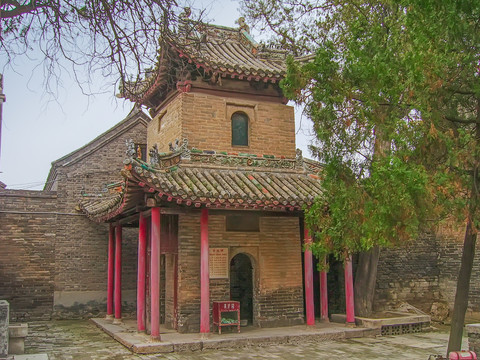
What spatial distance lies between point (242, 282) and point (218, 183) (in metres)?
4.51

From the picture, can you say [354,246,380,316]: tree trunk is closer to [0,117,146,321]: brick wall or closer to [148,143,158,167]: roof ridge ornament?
[148,143,158,167]: roof ridge ornament

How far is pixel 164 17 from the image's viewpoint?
587 cm

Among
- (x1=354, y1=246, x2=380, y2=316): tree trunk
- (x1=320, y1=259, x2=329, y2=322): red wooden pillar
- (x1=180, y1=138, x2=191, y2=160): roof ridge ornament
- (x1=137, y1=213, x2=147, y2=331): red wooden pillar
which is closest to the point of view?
(x1=137, y1=213, x2=147, y2=331): red wooden pillar

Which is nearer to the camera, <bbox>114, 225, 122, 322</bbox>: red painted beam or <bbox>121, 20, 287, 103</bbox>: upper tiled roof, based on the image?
<bbox>121, 20, 287, 103</bbox>: upper tiled roof

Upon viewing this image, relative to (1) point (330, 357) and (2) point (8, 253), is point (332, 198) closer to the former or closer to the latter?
(1) point (330, 357)

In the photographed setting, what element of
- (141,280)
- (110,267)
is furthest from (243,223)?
(110,267)

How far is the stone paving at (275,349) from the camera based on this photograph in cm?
947

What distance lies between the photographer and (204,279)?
34.9 ft

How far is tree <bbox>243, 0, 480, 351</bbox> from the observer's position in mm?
5672

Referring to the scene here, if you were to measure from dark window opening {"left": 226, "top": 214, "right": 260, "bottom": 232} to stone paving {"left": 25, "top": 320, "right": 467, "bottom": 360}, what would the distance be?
2.84 metres

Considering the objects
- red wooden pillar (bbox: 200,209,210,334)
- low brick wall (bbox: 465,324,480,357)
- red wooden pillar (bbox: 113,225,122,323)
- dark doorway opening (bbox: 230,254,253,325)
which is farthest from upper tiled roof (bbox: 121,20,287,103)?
low brick wall (bbox: 465,324,480,357)

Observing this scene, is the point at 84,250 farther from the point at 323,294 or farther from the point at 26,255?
the point at 323,294

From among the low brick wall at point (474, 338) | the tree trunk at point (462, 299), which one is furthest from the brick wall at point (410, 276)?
the tree trunk at point (462, 299)

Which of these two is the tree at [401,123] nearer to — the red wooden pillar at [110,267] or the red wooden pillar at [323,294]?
the red wooden pillar at [323,294]
